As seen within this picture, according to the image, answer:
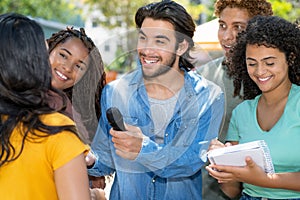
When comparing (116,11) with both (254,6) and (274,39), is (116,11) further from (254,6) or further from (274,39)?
(274,39)

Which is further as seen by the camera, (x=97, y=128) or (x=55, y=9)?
(x=55, y=9)

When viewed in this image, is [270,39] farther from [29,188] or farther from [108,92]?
[29,188]

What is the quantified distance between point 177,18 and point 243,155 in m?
0.73

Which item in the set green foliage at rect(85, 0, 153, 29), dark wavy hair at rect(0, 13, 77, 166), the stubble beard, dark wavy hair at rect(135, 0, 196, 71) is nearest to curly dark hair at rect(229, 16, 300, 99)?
dark wavy hair at rect(135, 0, 196, 71)

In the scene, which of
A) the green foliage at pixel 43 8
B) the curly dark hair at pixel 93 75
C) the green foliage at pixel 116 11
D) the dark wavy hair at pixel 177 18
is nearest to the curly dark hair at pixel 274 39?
the dark wavy hair at pixel 177 18

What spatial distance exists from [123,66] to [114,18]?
12654mm

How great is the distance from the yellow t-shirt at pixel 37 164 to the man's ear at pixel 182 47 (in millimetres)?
935

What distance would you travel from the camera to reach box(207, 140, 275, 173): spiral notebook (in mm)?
2301

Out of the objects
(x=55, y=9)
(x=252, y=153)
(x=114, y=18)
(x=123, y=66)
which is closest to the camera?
(x=252, y=153)

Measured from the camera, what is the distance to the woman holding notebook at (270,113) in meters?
2.44

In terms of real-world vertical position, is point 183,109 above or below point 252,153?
above

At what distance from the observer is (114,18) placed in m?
15.2

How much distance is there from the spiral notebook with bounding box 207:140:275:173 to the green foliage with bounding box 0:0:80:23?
43.8 ft

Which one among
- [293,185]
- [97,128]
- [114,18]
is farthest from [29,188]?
[114,18]
